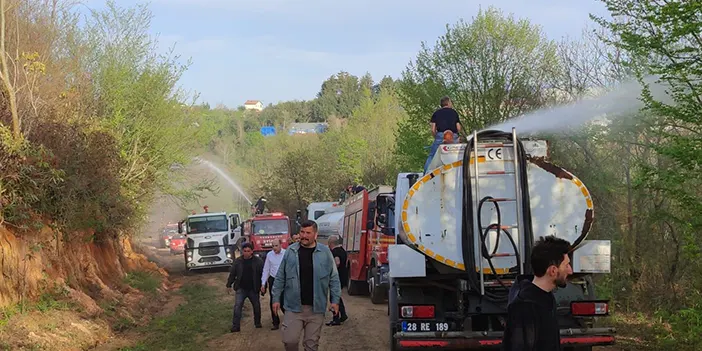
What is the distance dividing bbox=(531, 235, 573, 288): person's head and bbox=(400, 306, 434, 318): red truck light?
478cm

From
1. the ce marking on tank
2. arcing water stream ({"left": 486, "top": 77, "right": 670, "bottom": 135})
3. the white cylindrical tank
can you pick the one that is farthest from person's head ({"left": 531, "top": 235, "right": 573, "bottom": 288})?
arcing water stream ({"left": 486, "top": 77, "right": 670, "bottom": 135})

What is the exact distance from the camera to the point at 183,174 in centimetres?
3328

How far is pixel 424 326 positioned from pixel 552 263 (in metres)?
4.86

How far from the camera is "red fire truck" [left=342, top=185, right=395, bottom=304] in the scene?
17.1 meters

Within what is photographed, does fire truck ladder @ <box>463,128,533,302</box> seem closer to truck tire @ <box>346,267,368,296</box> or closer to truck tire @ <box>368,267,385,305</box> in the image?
truck tire @ <box>368,267,385,305</box>

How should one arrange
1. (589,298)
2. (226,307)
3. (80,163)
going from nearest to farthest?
(589,298) → (80,163) → (226,307)

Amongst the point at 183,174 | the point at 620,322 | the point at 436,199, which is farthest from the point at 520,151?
the point at 183,174

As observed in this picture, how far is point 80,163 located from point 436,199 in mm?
12263

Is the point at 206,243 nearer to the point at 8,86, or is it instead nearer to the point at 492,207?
the point at 8,86

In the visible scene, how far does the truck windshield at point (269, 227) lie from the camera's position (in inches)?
1308

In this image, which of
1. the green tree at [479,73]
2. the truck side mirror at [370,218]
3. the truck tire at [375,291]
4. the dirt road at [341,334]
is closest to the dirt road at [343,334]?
the dirt road at [341,334]

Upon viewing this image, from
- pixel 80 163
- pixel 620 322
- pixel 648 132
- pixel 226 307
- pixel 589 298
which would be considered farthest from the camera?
pixel 226 307

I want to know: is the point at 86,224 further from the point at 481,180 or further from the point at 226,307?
the point at 481,180

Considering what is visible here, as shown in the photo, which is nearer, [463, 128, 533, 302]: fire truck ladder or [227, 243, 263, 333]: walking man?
[463, 128, 533, 302]: fire truck ladder
